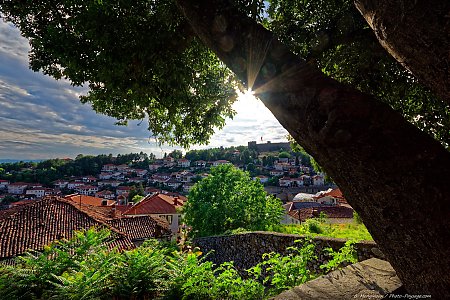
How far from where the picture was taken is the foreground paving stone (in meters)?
2.68

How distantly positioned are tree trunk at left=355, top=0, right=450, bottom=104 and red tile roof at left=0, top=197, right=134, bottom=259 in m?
16.3

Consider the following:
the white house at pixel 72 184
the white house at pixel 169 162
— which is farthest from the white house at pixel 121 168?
the white house at pixel 72 184

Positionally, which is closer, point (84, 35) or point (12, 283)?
point (12, 283)

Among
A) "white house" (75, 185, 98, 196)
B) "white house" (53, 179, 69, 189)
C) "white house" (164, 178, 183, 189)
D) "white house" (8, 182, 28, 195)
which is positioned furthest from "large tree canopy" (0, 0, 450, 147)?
"white house" (8, 182, 28, 195)

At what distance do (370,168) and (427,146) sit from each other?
0.32 m

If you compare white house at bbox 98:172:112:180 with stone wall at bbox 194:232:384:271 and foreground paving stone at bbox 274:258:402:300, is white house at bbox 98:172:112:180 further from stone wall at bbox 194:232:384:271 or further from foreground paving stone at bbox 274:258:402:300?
foreground paving stone at bbox 274:258:402:300

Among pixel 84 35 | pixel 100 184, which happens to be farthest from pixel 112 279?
pixel 100 184

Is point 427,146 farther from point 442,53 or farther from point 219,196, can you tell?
point 219,196

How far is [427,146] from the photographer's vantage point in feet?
4.83

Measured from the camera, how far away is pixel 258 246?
9570 mm

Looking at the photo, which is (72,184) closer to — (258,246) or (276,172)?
(276,172)

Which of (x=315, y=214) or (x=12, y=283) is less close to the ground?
(x=12, y=283)

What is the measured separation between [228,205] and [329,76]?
755 inches

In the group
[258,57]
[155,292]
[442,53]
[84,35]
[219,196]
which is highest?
[84,35]
